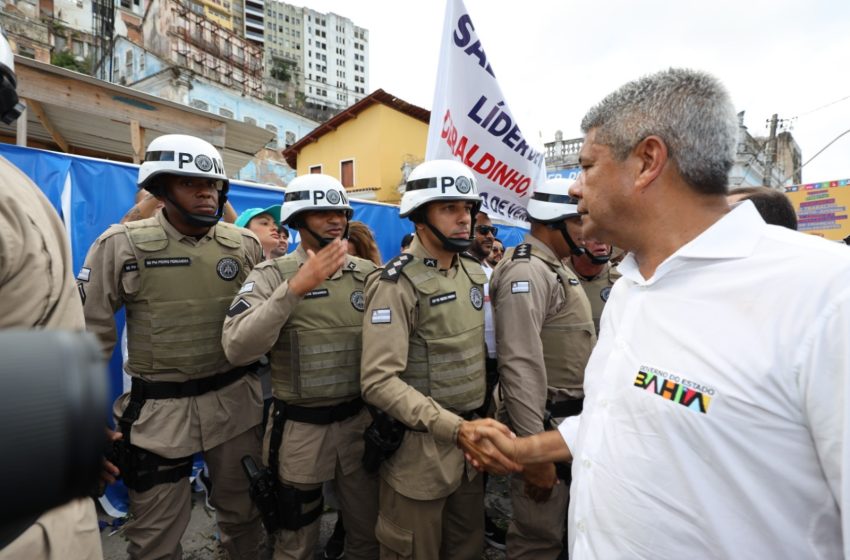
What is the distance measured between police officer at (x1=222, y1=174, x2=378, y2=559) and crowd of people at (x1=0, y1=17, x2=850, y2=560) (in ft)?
0.05

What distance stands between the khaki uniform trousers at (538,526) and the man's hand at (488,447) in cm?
92

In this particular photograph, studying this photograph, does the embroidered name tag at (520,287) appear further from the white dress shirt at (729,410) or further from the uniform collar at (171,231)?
the uniform collar at (171,231)

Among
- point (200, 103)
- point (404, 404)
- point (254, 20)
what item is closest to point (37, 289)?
point (404, 404)

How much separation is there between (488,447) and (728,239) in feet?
4.26

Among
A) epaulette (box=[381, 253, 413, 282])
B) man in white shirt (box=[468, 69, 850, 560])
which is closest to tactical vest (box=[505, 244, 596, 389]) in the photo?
epaulette (box=[381, 253, 413, 282])

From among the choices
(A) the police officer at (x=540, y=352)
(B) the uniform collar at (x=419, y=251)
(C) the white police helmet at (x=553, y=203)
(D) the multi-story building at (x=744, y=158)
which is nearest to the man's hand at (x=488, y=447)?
(A) the police officer at (x=540, y=352)

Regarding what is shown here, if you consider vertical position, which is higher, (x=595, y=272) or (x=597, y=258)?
(x=597, y=258)

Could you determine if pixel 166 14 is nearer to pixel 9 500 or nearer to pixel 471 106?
pixel 471 106

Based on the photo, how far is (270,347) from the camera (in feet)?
8.16

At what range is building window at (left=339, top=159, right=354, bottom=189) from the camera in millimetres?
23733

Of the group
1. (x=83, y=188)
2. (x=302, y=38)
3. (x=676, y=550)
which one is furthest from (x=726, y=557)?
(x=302, y=38)

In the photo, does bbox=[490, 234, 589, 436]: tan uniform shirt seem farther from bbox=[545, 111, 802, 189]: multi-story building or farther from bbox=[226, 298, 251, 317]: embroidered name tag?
bbox=[545, 111, 802, 189]: multi-story building

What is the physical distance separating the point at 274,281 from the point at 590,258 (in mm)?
2436

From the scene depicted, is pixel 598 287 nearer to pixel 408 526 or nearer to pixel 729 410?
pixel 408 526
